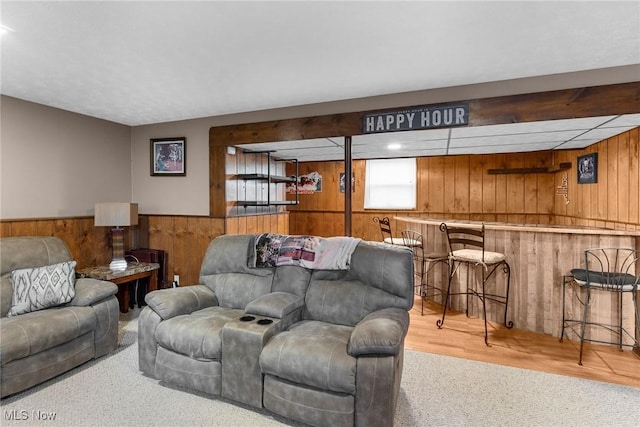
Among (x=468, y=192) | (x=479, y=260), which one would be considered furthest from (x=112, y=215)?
(x=468, y=192)

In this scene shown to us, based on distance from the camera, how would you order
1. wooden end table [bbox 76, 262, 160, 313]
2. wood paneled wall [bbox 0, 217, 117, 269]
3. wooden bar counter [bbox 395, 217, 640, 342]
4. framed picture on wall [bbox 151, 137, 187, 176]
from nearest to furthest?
wooden bar counter [bbox 395, 217, 640, 342], wood paneled wall [bbox 0, 217, 117, 269], wooden end table [bbox 76, 262, 160, 313], framed picture on wall [bbox 151, 137, 187, 176]

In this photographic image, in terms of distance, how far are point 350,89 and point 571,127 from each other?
2.38 m

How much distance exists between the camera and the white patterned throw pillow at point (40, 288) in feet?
9.00

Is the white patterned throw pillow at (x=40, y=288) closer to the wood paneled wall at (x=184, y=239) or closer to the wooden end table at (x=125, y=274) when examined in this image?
the wooden end table at (x=125, y=274)

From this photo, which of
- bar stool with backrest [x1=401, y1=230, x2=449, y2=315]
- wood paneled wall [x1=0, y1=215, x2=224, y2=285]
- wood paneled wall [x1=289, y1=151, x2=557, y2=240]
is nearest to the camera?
wood paneled wall [x1=0, y1=215, x2=224, y2=285]

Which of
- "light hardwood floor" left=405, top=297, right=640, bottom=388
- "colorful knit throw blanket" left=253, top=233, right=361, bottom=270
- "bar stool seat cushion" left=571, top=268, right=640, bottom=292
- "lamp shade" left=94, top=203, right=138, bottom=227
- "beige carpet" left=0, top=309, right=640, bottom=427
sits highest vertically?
"lamp shade" left=94, top=203, right=138, bottom=227

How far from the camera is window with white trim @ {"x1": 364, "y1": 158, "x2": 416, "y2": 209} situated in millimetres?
6844

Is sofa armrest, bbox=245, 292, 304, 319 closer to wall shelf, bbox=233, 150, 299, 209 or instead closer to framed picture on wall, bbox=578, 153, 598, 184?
wall shelf, bbox=233, 150, 299, 209

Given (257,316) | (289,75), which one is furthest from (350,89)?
(257,316)

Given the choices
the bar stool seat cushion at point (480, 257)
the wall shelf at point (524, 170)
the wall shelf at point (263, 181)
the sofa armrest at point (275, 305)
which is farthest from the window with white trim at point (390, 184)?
the sofa armrest at point (275, 305)

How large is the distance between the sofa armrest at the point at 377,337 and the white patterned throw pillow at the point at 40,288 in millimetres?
2538

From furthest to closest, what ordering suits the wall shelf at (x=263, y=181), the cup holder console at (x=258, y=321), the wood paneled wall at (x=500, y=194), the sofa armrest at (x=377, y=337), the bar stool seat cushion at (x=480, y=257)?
the wall shelf at (x=263, y=181)
the wood paneled wall at (x=500, y=194)
the bar stool seat cushion at (x=480, y=257)
the cup holder console at (x=258, y=321)
the sofa armrest at (x=377, y=337)

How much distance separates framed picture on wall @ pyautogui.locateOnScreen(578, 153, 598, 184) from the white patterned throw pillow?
6.18m
